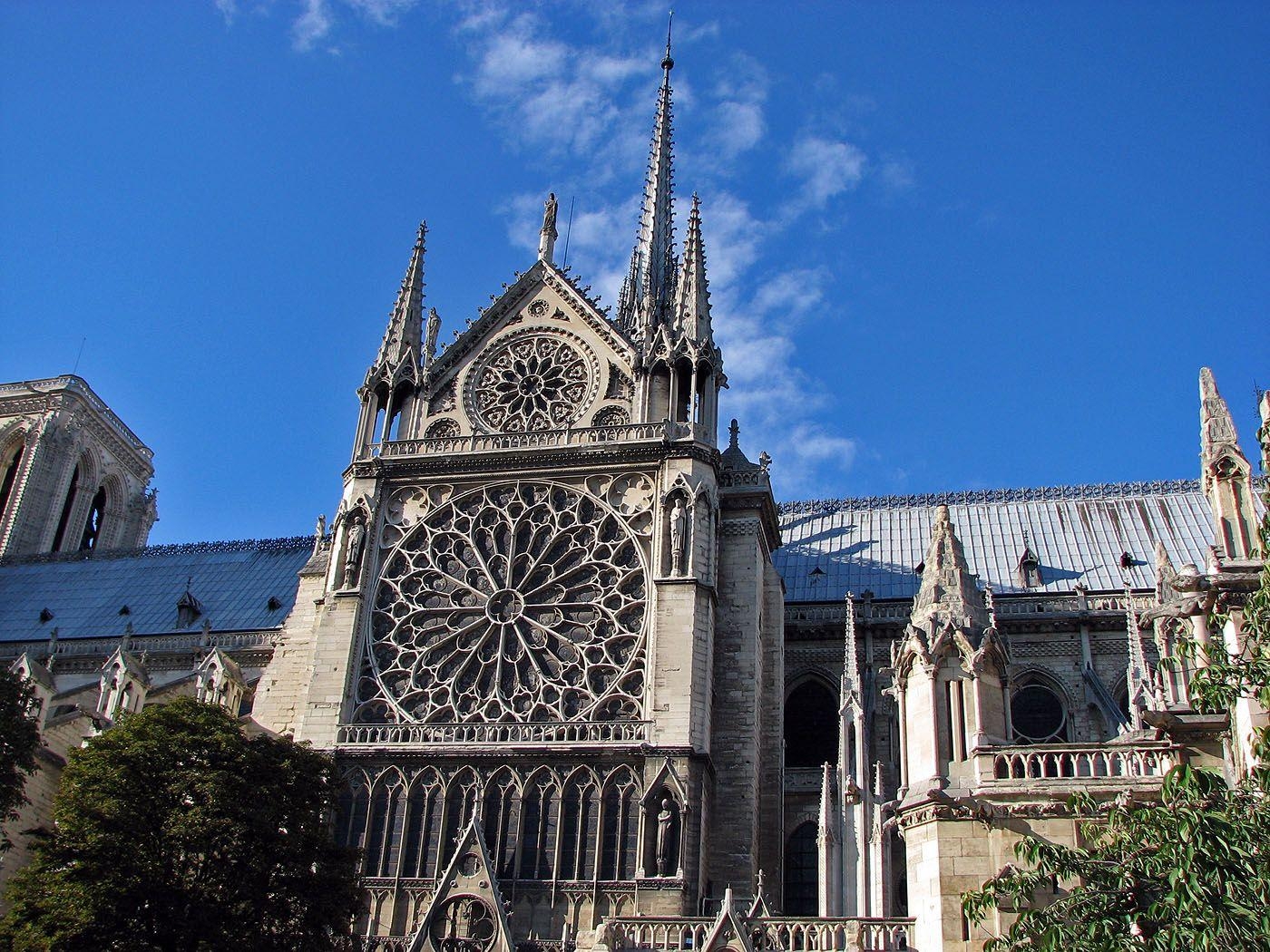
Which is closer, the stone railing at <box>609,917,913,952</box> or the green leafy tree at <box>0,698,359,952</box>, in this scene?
the stone railing at <box>609,917,913,952</box>

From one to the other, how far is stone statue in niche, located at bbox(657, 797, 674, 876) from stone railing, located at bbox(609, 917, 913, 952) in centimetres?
387

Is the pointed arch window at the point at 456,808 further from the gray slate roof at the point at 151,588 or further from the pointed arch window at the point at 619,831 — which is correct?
the gray slate roof at the point at 151,588

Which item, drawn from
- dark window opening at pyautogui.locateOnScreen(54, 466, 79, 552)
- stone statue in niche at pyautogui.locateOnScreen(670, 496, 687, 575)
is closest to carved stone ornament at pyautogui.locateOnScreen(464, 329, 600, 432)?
stone statue in niche at pyautogui.locateOnScreen(670, 496, 687, 575)

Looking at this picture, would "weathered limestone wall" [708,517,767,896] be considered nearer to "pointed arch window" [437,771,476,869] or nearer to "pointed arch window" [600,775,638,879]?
"pointed arch window" [600,775,638,879]

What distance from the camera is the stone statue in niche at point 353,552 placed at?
32.3 metres

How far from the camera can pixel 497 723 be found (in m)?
29.2

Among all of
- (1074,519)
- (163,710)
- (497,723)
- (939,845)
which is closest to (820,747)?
(497,723)

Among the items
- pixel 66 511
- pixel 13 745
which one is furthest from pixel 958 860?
pixel 66 511

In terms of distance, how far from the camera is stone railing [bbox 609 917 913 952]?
17.7 metres

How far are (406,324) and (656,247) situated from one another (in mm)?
9220

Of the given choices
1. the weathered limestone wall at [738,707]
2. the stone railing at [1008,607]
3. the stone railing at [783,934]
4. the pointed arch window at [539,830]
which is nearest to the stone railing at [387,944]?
the pointed arch window at [539,830]

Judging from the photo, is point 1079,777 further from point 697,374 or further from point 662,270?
point 662,270

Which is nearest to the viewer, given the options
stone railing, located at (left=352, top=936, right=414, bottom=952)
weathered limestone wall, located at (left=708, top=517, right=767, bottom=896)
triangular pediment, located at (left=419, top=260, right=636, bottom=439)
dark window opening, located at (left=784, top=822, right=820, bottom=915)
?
stone railing, located at (left=352, top=936, right=414, bottom=952)

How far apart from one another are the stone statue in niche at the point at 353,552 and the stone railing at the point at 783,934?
13.2m
